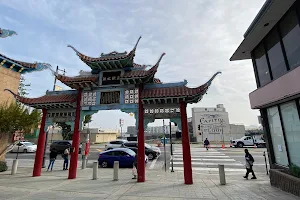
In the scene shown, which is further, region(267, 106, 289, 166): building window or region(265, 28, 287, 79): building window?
region(267, 106, 289, 166): building window

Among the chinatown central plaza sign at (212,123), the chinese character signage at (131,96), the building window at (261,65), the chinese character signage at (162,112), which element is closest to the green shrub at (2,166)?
the chinese character signage at (131,96)

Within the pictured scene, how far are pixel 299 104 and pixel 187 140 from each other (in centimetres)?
490

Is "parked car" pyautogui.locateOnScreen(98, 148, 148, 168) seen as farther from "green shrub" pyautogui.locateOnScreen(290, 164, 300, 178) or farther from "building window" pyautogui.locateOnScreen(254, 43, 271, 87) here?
"building window" pyautogui.locateOnScreen(254, 43, 271, 87)

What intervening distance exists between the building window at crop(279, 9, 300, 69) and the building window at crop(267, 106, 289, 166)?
259cm

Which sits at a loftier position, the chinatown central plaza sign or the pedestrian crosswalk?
the chinatown central plaza sign

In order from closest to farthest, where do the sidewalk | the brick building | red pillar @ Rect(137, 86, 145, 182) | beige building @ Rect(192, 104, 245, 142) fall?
the sidewalk
red pillar @ Rect(137, 86, 145, 182)
the brick building
beige building @ Rect(192, 104, 245, 142)

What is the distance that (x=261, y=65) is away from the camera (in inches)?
369

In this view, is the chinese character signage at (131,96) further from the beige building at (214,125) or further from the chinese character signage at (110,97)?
the beige building at (214,125)

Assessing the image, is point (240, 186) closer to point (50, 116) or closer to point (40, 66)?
point (50, 116)

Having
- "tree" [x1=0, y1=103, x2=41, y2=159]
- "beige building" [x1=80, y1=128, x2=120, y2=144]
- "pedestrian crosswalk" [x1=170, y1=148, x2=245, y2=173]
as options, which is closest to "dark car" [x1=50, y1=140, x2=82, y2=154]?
→ "tree" [x1=0, y1=103, x2=41, y2=159]

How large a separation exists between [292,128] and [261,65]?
3.66 metres

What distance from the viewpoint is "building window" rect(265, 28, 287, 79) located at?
25.2ft

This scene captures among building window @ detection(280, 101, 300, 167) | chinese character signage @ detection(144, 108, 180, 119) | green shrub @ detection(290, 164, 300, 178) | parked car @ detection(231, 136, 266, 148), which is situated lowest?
green shrub @ detection(290, 164, 300, 178)

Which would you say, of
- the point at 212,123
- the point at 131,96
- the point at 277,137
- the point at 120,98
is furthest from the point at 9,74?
the point at 212,123
